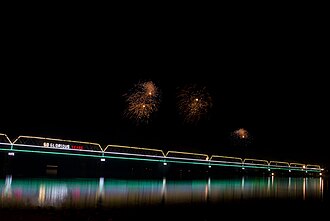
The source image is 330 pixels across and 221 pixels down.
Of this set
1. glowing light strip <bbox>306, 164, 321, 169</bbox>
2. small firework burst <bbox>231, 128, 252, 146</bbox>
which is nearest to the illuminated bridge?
glowing light strip <bbox>306, 164, 321, 169</bbox>

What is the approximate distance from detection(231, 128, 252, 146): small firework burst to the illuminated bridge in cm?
1086

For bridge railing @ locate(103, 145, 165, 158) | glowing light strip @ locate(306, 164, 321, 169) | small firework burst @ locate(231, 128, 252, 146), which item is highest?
small firework burst @ locate(231, 128, 252, 146)

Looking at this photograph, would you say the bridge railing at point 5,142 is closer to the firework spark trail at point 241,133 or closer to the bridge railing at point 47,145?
the bridge railing at point 47,145

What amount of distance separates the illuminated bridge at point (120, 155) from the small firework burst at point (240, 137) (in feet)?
35.6

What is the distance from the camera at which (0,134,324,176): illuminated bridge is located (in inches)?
1539

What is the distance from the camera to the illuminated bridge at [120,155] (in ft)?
128

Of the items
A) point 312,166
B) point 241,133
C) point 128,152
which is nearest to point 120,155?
point 128,152

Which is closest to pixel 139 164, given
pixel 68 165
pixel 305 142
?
pixel 68 165

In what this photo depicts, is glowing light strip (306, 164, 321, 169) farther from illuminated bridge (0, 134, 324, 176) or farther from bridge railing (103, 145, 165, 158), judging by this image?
bridge railing (103, 145, 165, 158)

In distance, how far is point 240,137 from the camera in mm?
78312

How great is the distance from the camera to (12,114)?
163 ft

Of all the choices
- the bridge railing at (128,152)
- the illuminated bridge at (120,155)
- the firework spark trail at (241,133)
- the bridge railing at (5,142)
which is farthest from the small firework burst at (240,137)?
the bridge railing at (5,142)

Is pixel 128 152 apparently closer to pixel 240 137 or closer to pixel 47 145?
pixel 47 145

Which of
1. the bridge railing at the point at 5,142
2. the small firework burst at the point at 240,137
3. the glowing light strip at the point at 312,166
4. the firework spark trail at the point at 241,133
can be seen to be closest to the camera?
the bridge railing at the point at 5,142
